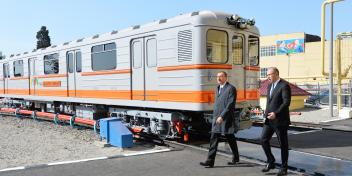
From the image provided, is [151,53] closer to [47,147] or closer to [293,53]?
[47,147]

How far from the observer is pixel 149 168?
7.83m

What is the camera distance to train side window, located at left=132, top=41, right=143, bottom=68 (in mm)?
11591

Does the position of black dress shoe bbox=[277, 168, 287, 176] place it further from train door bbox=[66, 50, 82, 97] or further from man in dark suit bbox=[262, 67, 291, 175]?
train door bbox=[66, 50, 82, 97]

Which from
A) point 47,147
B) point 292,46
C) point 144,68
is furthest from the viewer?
point 292,46

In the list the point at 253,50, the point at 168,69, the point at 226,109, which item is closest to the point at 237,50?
the point at 253,50

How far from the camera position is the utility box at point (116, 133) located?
10.0 m

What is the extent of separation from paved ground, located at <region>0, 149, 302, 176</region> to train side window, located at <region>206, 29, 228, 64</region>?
2596mm

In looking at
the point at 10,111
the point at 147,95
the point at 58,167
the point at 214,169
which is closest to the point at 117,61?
the point at 147,95

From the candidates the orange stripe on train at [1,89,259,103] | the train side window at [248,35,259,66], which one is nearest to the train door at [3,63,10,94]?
the orange stripe on train at [1,89,259,103]

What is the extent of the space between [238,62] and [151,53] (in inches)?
95.0

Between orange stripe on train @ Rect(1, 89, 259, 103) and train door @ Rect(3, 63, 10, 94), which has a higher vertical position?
train door @ Rect(3, 63, 10, 94)

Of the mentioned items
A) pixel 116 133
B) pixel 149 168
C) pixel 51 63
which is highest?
pixel 51 63

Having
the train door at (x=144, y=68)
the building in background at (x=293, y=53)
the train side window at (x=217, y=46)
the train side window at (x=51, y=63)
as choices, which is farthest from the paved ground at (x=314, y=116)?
the building in background at (x=293, y=53)

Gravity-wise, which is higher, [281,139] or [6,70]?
[6,70]
